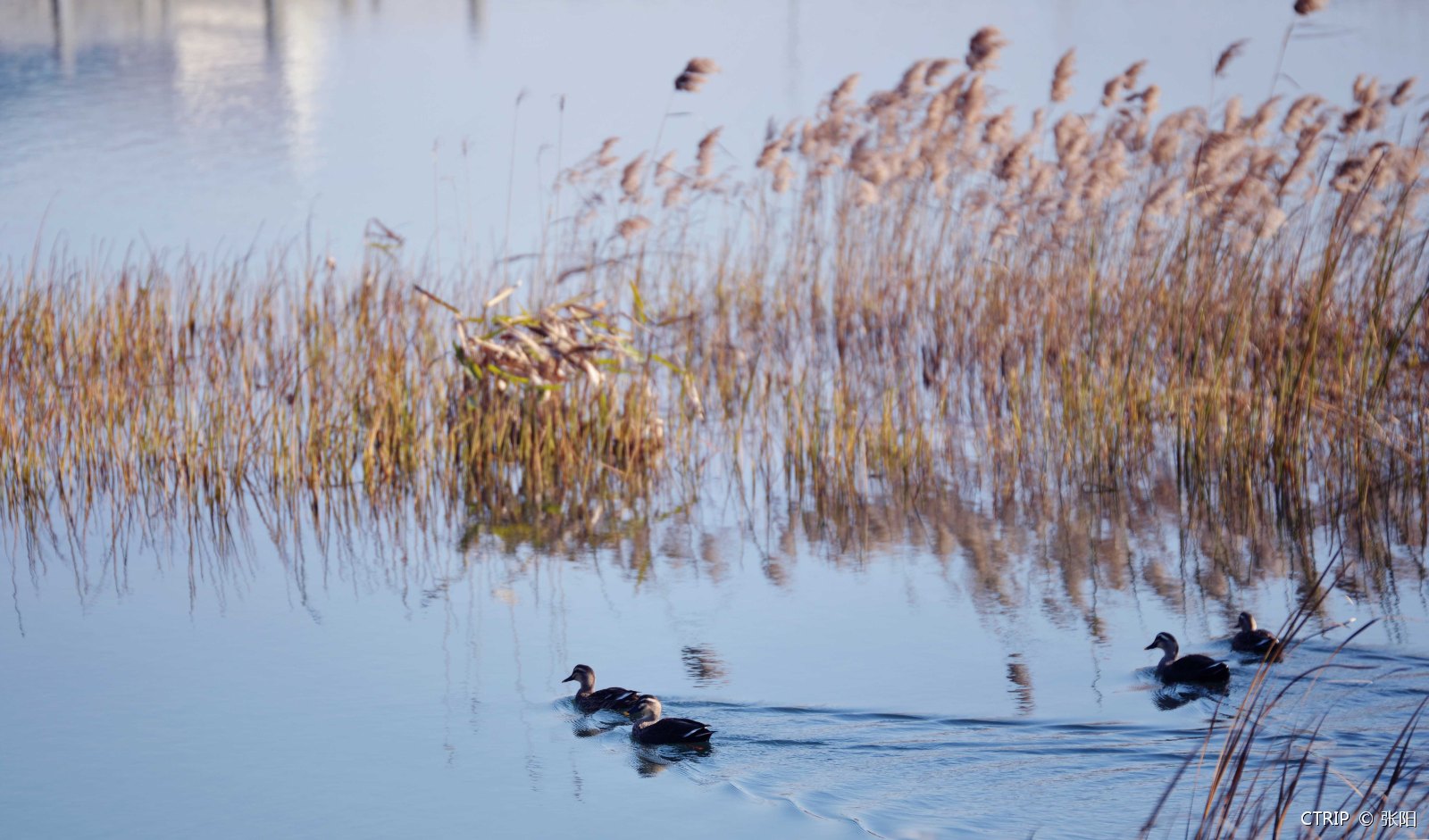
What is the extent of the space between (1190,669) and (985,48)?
13.5ft

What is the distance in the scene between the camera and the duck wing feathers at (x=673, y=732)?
11.0ft

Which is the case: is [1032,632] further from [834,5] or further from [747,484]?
[834,5]

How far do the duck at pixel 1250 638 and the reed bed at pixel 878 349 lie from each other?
0.86 meters

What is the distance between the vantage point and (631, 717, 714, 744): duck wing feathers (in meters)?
3.34

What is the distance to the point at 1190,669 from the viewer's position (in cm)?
361

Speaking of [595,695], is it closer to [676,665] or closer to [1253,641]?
[676,665]

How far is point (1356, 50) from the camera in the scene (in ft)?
67.3

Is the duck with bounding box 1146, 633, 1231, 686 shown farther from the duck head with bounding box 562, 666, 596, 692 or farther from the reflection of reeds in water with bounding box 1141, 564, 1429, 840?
the duck head with bounding box 562, 666, 596, 692

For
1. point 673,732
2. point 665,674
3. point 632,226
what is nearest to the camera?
point 673,732

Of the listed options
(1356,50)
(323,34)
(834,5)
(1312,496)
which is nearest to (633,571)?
(1312,496)

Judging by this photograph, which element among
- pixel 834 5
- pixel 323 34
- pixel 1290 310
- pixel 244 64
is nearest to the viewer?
pixel 1290 310

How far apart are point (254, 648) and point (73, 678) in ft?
1.54

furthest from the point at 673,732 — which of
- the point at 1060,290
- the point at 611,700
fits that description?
the point at 1060,290

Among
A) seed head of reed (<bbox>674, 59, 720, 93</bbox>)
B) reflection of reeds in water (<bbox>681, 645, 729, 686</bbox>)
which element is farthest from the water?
reflection of reeds in water (<bbox>681, 645, 729, 686</bbox>)
